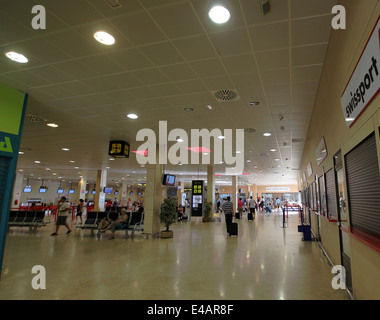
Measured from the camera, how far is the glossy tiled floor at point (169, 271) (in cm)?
356

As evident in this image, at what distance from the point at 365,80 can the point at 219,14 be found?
5.93 ft

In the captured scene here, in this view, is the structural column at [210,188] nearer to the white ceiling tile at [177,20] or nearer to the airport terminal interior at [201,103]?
the airport terminal interior at [201,103]

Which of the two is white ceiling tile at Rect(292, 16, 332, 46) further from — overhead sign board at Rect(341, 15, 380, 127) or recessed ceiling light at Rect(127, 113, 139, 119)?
recessed ceiling light at Rect(127, 113, 139, 119)

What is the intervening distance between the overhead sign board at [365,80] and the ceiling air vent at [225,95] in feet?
8.54

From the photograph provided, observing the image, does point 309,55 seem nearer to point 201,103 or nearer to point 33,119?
point 201,103

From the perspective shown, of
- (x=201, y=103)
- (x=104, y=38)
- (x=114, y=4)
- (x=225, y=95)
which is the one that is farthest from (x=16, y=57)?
(x=225, y=95)

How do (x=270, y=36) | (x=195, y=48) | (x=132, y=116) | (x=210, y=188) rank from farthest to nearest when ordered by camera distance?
1. (x=210, y=188)
2. (x=132, y=116)
3. (x=195, y=48)
4. (x=270, y=36)

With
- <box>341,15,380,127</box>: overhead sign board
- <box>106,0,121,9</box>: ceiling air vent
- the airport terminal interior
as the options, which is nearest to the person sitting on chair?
the airport terminal interior

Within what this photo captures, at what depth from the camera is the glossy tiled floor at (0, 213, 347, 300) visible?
140 inches

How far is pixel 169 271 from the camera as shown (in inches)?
183

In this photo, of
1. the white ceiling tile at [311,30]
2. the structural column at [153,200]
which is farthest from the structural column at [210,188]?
the white ceiling tile at [311,30]

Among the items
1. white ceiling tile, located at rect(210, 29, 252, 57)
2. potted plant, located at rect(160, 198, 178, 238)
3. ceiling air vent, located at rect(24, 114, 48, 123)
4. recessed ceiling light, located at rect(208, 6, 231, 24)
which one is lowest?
potted plant, located at rect(160, 198, 178, 238)

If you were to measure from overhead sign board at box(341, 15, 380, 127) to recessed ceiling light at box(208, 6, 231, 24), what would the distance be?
159 centimetres
